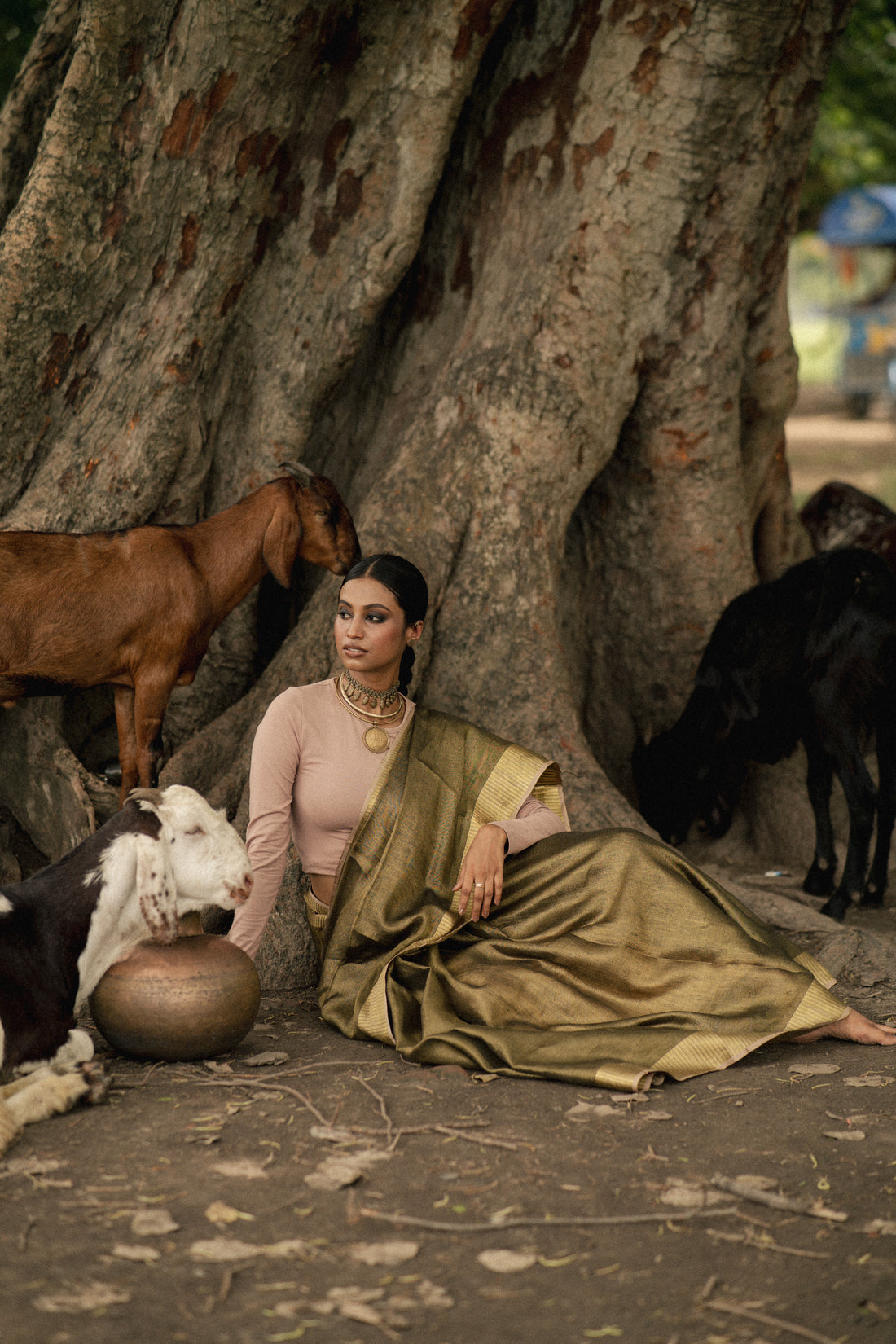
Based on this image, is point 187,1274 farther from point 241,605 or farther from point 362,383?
point 362,383

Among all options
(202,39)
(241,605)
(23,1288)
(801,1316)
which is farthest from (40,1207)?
(202,39)

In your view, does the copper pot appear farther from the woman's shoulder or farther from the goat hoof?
the goat hoof

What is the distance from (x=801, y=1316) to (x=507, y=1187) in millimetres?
752

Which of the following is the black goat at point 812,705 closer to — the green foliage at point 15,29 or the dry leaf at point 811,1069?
the dry leaf at point 811,1069

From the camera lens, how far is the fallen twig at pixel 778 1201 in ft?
9.41

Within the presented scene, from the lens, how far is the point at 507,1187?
9.78ft

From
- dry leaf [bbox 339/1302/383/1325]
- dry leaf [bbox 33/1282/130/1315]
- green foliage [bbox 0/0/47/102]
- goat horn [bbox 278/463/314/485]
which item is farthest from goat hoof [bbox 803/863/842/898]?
green foliage [bbox 0/0/47/102]

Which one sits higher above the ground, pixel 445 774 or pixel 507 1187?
pixel 445 774

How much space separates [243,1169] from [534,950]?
1301 mm

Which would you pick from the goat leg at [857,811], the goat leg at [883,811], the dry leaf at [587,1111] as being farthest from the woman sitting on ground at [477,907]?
the goat leg at [883,811]

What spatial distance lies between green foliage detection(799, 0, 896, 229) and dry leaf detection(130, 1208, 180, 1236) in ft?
52.2

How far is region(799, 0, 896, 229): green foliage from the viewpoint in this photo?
16.9 meters

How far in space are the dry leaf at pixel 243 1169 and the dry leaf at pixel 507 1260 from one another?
60 centimetres

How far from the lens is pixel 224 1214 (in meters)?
2.77
